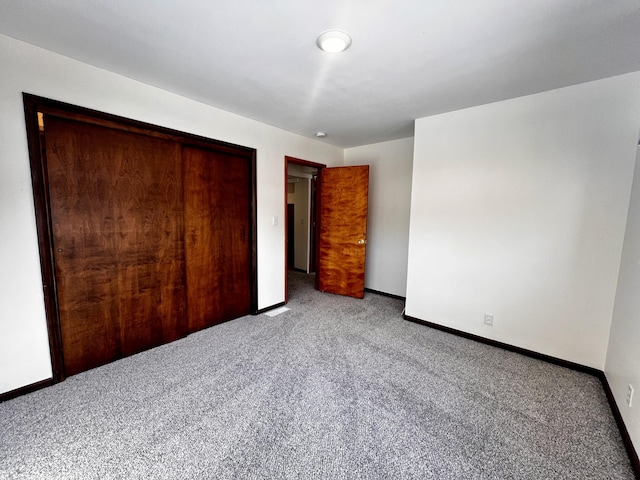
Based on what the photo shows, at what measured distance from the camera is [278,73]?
2.12m

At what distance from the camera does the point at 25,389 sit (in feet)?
6.24

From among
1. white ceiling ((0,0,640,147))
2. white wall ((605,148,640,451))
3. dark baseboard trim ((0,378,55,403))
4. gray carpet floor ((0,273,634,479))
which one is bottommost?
gray carpet floor ((0,273,634,479))

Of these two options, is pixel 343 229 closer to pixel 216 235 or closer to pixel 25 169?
pixel 216 235

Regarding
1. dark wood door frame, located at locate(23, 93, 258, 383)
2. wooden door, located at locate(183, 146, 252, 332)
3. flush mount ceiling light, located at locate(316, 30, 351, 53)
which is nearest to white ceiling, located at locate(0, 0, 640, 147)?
flush mount ceiling light, located at locate(316, 30, 351, 53)

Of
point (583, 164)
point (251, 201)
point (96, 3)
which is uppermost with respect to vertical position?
point (96, 3)

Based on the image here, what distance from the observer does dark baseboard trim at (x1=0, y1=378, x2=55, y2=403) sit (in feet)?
6.02

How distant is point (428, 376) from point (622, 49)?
8.92 feet

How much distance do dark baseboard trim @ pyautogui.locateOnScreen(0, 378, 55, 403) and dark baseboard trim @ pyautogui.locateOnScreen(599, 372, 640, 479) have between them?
383 centimetres

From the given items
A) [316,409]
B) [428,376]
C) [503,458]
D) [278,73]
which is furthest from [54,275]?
[503,458]

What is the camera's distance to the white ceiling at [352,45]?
1.43m

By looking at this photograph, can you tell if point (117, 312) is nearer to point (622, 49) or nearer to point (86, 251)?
point (86, 251)

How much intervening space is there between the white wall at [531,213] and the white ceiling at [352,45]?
0.28m

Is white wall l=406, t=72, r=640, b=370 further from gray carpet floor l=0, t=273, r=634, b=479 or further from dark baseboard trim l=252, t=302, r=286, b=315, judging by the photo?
dark baseboard trim l=252, t=302, r=286, b=315

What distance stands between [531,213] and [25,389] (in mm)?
4439
